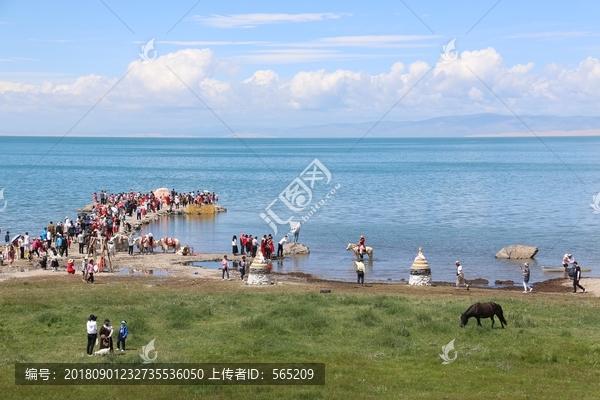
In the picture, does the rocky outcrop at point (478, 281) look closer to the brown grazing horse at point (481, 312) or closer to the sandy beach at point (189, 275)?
the sandy beach at point (189, 275)

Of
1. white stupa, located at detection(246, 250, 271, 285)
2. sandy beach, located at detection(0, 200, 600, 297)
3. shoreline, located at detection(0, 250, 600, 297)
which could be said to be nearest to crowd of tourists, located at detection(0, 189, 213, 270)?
sandy beach, located at detection(0, 200, 600, 297)

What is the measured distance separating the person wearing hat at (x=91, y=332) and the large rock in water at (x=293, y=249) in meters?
33.1

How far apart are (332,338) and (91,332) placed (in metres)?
7.63

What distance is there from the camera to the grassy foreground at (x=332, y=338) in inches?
819

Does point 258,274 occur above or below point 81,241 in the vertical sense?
below

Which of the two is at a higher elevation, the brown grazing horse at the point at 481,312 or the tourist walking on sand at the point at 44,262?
the tourist walking on sand at the point at 44,262

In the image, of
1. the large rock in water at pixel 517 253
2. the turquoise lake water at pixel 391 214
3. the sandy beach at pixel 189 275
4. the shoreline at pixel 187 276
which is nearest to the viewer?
the sandy beach at pixel 189 275

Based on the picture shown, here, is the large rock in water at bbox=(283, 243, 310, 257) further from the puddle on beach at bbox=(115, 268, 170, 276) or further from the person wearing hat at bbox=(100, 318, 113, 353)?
the person wearing hat at bbox=(100, 318, 113, 353)

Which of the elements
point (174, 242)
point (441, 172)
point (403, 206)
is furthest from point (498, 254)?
point (441, 172)

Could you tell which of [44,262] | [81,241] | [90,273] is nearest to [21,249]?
[81,241]

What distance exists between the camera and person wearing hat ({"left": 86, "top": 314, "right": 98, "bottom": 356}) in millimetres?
23344

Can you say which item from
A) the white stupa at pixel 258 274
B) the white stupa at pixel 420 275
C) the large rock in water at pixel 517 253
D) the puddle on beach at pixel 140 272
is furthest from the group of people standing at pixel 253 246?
the large rock in water at pixel 517 253

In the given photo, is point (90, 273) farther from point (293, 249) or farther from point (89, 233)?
point (293, 249)

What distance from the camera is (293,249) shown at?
188ft
